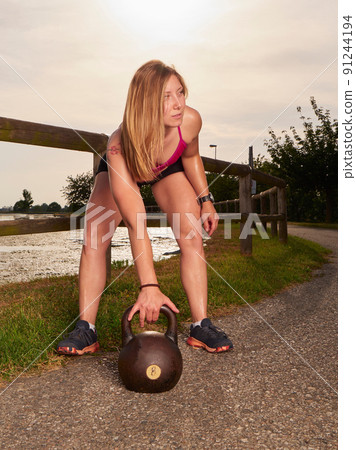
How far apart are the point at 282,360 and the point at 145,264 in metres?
1.00

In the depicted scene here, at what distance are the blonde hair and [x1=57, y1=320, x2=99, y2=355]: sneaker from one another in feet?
3.26

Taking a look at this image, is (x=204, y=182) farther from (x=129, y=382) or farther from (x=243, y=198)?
(x=243, y=198)

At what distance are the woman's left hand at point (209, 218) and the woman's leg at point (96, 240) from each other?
55cm

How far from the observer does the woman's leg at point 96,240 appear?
9.28ft

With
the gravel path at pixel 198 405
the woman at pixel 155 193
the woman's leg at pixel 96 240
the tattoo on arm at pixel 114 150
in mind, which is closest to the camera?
the gravel path at pixel 198 405

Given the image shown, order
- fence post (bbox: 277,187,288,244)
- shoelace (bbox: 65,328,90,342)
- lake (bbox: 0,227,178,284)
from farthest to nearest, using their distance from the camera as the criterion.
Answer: fence post (bbox: 277,187,288,244), lake (bbox: 0,227,178,284), shoelace (bbox: 65,328,90,342)

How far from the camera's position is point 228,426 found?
1.84 m

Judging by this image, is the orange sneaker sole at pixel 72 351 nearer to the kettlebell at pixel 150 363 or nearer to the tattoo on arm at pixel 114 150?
the kettlebell at pixel 150 363

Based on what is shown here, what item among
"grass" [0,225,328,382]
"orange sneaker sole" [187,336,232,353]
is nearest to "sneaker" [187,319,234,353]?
"orange sneaker sole" [187,336,232,353]

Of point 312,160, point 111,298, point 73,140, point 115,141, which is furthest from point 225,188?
point 115,141

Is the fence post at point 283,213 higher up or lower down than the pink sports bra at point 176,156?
lower down

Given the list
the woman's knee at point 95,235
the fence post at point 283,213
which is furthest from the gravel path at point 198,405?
the fence post at point 283,213

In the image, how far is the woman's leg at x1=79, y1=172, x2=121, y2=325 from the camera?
2.83 meters

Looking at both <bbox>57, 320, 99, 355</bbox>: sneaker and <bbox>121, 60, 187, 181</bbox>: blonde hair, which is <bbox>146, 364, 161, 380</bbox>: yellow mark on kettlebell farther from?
<bbox>121, 60, 187, 181</bbox>: blonde hair
